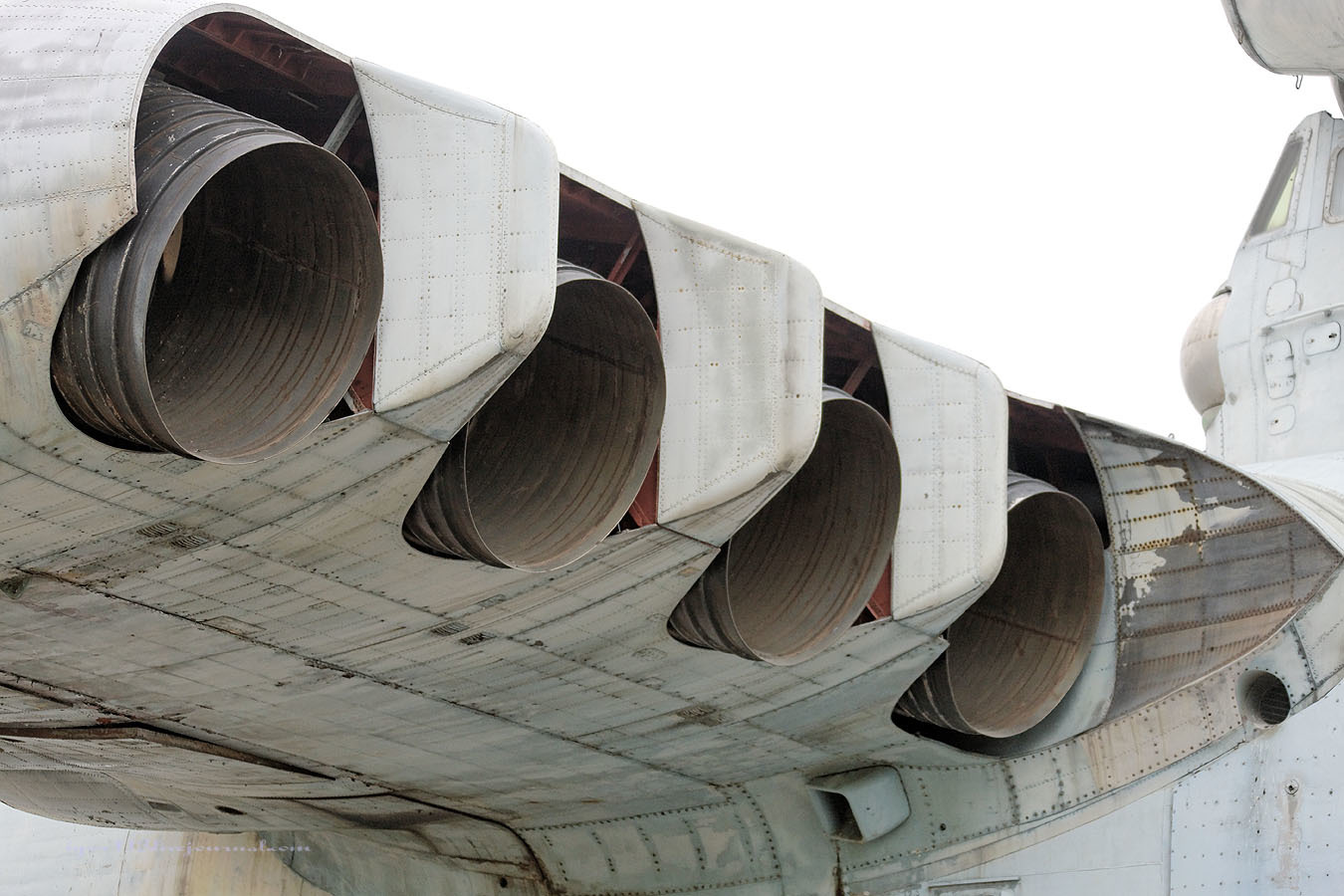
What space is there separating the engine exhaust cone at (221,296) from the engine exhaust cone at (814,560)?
125 inches

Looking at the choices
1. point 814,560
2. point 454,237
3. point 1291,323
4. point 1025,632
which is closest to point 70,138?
point 454,237

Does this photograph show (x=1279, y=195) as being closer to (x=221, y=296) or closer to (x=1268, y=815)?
(x=1268, y=815)

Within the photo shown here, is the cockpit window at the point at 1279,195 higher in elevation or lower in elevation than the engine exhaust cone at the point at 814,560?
higher

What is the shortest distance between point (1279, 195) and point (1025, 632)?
5.76 meters

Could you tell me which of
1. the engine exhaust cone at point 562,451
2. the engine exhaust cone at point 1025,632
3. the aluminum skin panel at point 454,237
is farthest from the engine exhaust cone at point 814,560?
the aluminum skin panel at point 454,237

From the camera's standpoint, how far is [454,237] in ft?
24.7

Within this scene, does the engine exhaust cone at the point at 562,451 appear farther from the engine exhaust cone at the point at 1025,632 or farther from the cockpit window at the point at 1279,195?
the cockpit window at the point at 1279,195

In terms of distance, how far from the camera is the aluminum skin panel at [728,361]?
8.80m

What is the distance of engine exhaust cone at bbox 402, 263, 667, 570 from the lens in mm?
8344

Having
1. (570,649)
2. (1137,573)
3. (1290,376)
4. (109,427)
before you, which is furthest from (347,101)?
(1290,376)

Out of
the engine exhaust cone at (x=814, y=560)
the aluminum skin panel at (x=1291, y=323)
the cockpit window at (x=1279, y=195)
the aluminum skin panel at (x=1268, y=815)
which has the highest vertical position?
the cockpit window at (x=1279, y=195)

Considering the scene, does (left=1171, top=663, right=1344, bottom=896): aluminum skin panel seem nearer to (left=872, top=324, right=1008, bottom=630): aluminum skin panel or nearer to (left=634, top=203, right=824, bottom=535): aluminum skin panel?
(left=872, top=324, right=1008, bottom=630): aluminum skin panel

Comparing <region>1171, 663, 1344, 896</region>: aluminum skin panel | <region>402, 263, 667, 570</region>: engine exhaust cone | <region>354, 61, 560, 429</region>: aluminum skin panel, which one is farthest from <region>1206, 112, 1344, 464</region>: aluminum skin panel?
<region>354, 61, 560, 429</region>: aluminum skin panel

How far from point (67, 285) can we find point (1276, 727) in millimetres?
8762
